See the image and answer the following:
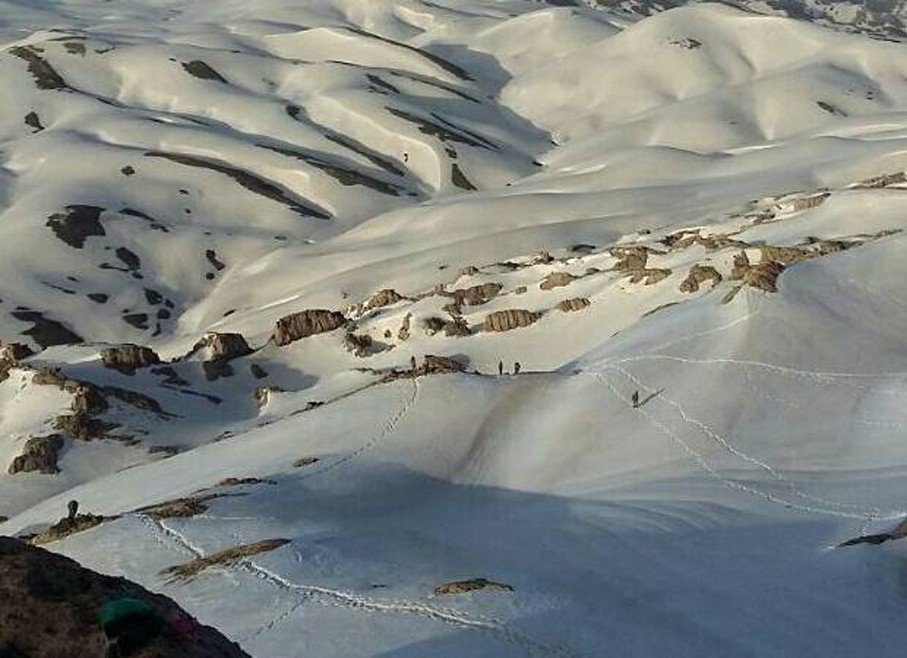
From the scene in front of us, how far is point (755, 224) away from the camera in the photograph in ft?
159

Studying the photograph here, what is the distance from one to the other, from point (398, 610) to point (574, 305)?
90.8 feet

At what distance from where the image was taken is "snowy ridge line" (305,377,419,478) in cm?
2489

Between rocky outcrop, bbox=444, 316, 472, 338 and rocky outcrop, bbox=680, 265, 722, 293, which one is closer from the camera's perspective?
rocky outcrop, bbox=680, 265, 722, 293

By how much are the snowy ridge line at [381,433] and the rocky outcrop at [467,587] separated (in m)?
9.51

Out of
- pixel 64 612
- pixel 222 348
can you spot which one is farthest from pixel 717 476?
pixel 222 348

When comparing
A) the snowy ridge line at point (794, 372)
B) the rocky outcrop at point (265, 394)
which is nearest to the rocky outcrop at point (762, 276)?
the snowy ridge line at point (794, 372)

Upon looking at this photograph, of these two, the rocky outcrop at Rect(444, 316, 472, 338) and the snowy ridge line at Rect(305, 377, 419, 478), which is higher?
the snowy ridge line at Rect(305, 377, 419, 478)

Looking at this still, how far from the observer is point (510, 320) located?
42.5m

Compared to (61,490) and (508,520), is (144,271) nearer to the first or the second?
(61,490)

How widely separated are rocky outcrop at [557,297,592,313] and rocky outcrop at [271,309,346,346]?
16.1 metres

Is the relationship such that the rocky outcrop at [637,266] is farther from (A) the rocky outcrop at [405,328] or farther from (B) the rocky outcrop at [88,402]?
(B) the rocky outcrop at [88,402]

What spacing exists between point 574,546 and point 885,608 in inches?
232

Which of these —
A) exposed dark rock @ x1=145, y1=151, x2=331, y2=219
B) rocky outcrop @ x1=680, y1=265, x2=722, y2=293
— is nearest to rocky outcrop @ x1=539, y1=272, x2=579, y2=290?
rocky outcrop @ x1=680, y1=265, x2=722, y2=293

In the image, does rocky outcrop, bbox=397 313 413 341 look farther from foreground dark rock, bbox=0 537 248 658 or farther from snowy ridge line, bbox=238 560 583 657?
foreground dark rock, bbox=0 537 248 658
